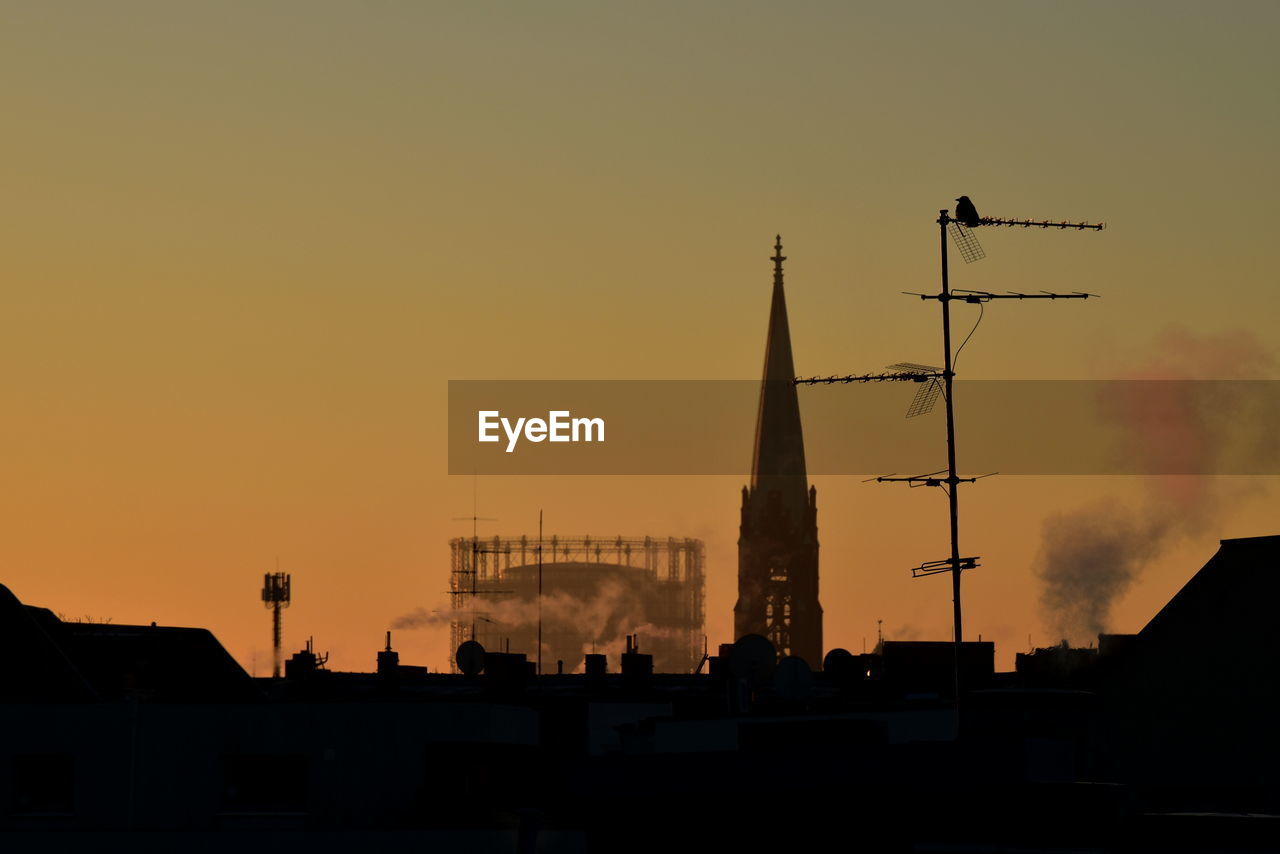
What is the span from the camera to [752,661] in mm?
62438

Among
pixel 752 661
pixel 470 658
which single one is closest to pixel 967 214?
pixel 752 661

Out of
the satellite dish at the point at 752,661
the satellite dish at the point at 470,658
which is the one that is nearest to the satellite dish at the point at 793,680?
the satellite dish at the point at 752,661

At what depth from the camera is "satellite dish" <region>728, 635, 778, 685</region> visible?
62.4 m

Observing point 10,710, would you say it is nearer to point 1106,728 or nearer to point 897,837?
point 897,837

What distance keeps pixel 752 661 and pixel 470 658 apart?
2507cm

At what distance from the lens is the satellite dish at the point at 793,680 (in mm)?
62031

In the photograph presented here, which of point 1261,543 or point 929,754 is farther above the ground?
point 1261,543

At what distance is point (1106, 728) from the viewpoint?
265ft

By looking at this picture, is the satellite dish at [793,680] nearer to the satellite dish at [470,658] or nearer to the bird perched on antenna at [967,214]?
the bird perched on antenna at [967,214]

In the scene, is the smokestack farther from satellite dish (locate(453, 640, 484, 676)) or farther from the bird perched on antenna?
the bird perched on antenna

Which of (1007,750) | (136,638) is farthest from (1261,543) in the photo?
(136,638)

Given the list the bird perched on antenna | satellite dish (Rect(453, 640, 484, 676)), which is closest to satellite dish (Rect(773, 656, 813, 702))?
the bird perched on antenna

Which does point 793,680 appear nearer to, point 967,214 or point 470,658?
point 967,214

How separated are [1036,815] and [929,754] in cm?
A: 238
